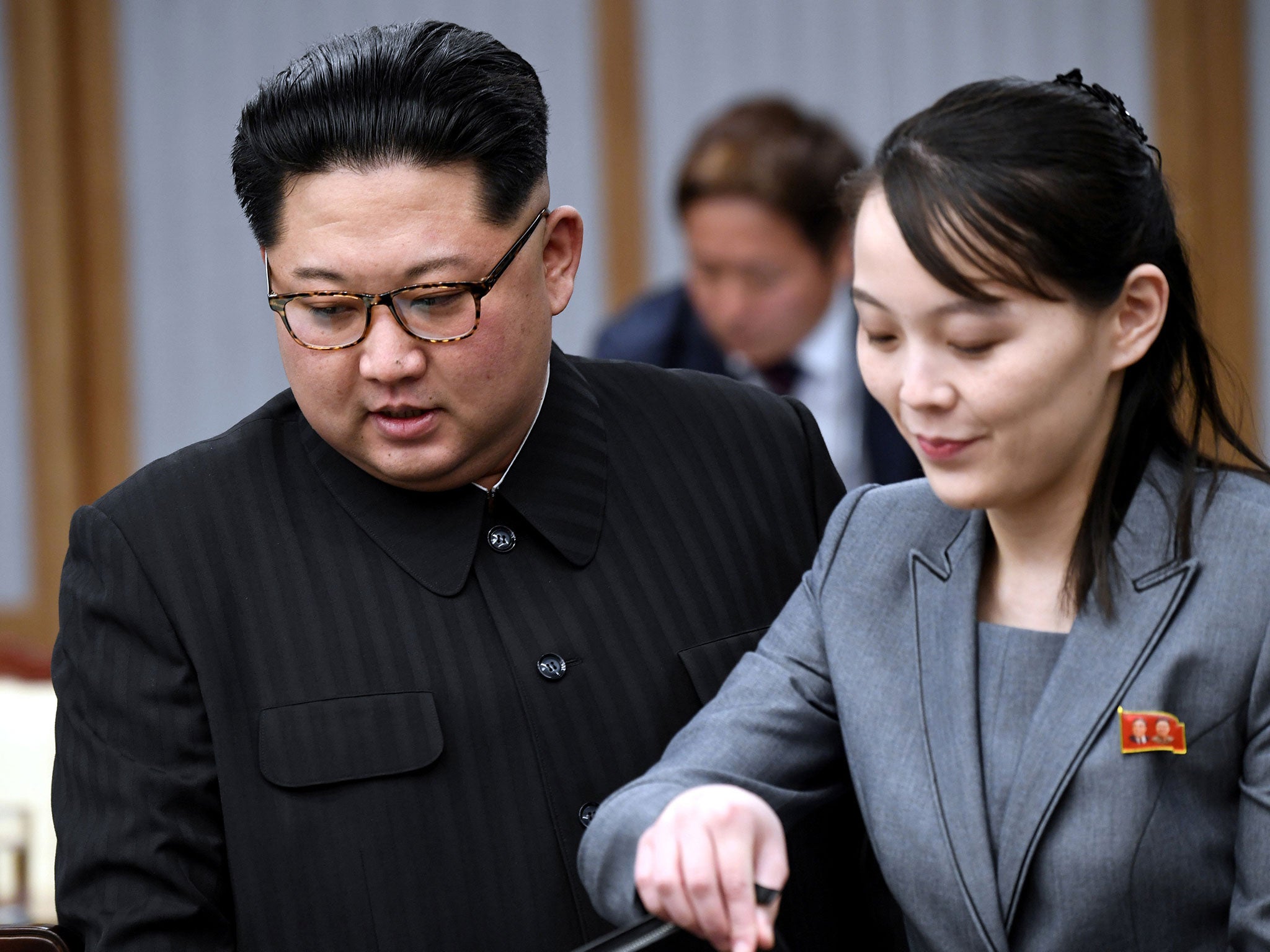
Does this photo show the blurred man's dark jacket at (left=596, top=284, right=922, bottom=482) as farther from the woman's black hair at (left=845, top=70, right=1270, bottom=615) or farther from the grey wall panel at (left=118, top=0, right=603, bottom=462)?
the woman's black hair at (left=845, top=70, right=1270, bottom=615)

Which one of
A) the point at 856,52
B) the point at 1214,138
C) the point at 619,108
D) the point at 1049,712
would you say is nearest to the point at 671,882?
the point at 1049,712

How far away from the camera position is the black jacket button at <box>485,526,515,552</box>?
5.02ft

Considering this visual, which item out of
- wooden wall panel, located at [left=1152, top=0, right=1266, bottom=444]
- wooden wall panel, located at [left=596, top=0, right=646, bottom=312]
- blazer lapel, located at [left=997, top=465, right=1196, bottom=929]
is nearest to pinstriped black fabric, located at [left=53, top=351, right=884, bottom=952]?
blazer lapel, located at [left=997, top=465, right=1196, bottom=929]

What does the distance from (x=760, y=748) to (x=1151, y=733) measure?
314mm

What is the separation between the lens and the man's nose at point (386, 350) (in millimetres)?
1353

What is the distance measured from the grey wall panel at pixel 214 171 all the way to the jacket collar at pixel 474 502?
268 cm

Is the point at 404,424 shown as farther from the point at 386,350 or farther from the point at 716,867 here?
the point at 716,867

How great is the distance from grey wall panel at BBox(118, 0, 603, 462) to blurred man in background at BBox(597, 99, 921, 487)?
1183 mm

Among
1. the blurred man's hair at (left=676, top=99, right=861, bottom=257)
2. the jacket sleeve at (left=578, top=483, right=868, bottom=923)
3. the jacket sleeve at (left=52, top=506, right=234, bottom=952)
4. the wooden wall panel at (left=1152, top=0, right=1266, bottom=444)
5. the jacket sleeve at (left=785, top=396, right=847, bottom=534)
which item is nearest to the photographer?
A: the jacket sleeve at (left=578, top=483, right=868, bottom=923)

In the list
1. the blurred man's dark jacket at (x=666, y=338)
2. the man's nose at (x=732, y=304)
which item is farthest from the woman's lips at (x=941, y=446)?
the man's nose at (x=732, y=304)

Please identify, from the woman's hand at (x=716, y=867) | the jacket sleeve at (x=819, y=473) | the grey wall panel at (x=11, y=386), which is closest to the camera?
the woman's hand at (x=716, y=867)

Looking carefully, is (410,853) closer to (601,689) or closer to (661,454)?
(601,689)

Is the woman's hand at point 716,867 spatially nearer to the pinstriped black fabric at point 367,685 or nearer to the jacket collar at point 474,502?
the pinstriped black fabric at point 367,685

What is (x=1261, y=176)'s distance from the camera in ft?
13.6
